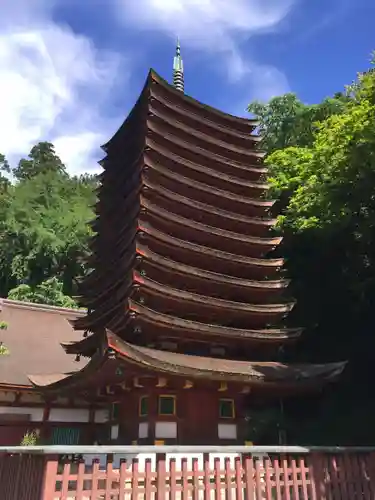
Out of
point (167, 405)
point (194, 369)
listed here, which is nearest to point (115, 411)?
point (167, 405)

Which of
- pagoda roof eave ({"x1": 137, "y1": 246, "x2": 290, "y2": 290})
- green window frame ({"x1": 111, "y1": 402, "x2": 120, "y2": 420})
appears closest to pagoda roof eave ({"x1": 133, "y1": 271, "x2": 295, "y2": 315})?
pagoda roof eave ({"x1": 137, "y1": 246, "x2": 290, "y2": 290})

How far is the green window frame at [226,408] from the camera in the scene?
12.8 meters

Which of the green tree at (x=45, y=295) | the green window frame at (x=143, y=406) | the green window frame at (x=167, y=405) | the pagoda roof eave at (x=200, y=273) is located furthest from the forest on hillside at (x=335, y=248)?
the green tree at (x=45, y=295)

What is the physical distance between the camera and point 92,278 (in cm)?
1655

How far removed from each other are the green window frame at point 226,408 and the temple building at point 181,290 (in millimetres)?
31

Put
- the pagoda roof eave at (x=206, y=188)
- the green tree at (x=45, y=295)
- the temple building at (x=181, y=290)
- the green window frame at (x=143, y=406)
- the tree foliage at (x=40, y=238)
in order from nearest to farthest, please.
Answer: the temple building at (x=181, y=290), the green window frame at (x=143, y=406), the pagoda roof eave at (x=206, y=188), the green tree at (x=45, y=295), the tree foliage at (x=40, y=238)

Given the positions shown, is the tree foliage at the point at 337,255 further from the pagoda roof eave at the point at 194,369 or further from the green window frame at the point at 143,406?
the green window frame at the point at 143,406

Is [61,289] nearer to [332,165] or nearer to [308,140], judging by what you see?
[308,140]

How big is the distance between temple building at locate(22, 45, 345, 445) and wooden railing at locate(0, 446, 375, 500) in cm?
347

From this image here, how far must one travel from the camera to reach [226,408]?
1291cm

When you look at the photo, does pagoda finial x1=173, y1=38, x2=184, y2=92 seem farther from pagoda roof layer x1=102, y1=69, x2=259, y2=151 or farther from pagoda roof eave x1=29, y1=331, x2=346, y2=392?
pagoda roof eave x1=29, y1=331, x2=346, y2=392

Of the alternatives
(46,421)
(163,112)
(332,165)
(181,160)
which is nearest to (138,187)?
(181,160)

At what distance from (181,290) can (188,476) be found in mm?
7091

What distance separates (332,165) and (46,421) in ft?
45.4
